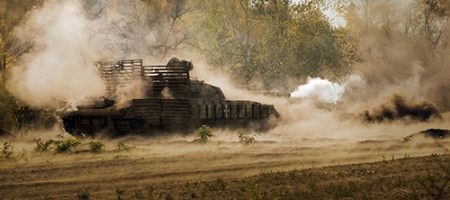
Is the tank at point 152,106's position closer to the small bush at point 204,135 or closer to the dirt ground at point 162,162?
the dirt ground at point 162,162

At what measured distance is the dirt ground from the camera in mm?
10023

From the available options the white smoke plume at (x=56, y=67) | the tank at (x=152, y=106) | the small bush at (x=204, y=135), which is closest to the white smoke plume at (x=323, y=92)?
the tank at (x=152, y=106)

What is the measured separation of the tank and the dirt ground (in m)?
0.76

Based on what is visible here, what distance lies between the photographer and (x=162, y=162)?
42.6 feet

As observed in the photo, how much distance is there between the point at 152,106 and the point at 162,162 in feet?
19.8

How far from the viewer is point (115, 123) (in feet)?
61.4

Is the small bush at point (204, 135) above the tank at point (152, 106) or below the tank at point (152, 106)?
below

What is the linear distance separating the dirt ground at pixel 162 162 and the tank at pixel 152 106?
0.76 m

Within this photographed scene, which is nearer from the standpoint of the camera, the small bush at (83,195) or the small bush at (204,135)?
the small bush at (83,195)

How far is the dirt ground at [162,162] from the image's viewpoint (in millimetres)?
10023

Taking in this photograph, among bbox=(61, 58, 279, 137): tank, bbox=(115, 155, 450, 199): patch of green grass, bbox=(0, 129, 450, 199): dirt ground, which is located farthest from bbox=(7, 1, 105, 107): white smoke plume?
bbox=(115, 155, 450, 199): patch of green grass

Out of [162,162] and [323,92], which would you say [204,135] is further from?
[323,92]

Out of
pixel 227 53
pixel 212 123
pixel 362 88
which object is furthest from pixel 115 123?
pixel 227 53

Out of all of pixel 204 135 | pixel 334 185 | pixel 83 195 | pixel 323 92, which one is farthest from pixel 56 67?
pixel 323 92
